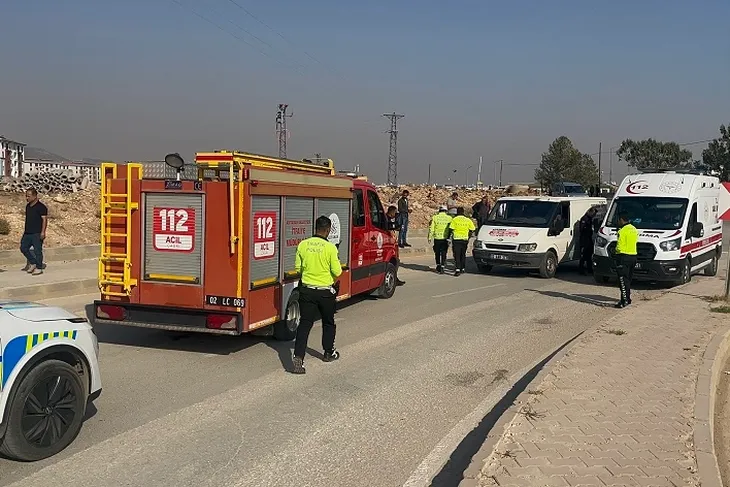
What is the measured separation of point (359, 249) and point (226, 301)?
3947mm

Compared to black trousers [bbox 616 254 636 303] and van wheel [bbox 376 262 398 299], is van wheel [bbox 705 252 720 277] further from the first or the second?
van wheel [bbox 376 262 398 299]

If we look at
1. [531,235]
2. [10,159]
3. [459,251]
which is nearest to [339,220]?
[459,251]

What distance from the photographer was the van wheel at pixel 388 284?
43.7 ft

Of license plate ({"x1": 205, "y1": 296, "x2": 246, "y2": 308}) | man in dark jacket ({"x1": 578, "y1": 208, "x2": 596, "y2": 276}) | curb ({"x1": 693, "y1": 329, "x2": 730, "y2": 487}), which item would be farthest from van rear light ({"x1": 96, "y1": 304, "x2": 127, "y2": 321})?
man in dark jacket ({"x1": 578, "y1": 208, "x2": 596, "y2": 276})

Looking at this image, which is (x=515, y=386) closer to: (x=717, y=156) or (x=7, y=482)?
(x=7, y=482)

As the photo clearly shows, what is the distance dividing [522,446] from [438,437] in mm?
900

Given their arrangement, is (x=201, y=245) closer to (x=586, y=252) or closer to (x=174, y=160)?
(x=174, y=160)

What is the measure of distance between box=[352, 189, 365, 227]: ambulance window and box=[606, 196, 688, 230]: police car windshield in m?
7.09

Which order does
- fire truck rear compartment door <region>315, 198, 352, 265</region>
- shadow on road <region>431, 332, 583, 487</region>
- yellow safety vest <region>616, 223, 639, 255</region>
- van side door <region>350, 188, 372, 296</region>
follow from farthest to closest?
1. yellow safety vest <region>616, 223, 639, 255</region>
2. van side door <region>350, 188, 372, 296</region>
3. fire truck rear compartment door <region>315, 198, 352, 265</region>
4. shadow on road <region>431, 332, 583, 487</region>

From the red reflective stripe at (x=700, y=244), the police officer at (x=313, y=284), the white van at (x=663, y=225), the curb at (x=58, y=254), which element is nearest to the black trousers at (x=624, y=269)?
the white van at (x=663, y=225)

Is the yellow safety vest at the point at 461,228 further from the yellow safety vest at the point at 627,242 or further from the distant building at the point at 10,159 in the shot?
the distant building at the point at 10,159

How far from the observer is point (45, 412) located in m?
5.02

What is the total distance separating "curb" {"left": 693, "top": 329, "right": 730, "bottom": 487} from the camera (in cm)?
472

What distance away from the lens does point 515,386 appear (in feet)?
24.6
